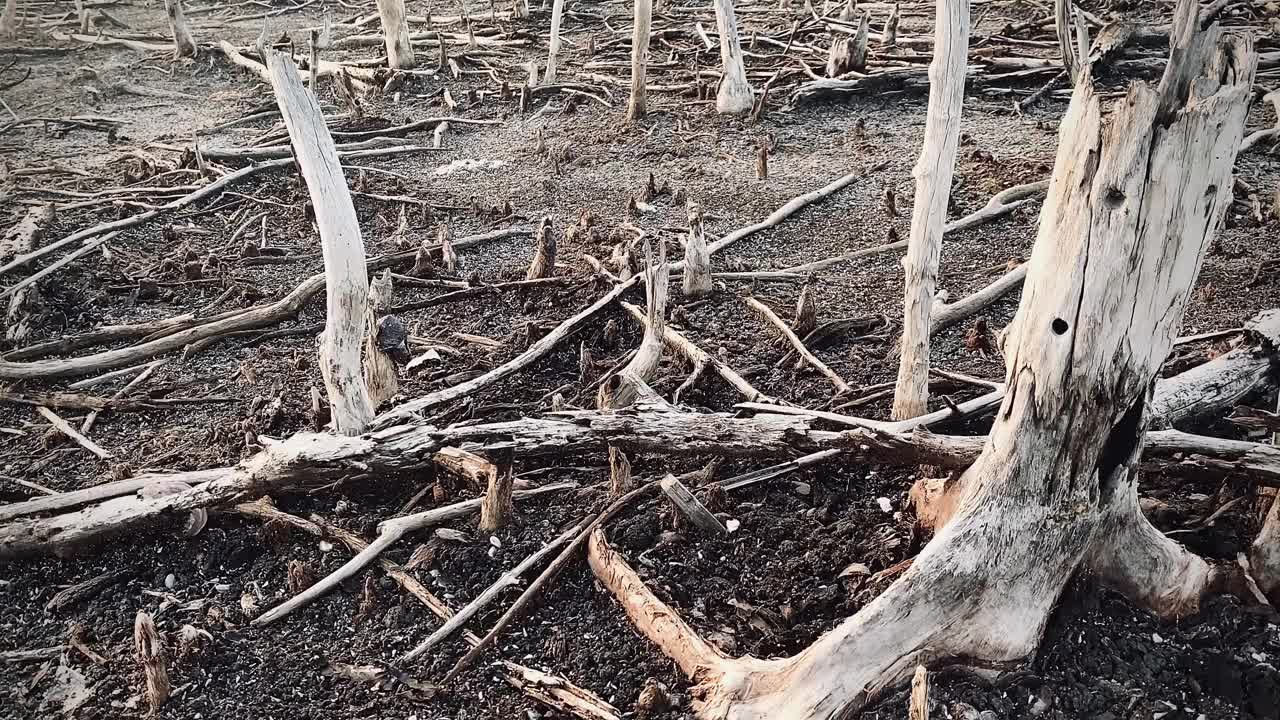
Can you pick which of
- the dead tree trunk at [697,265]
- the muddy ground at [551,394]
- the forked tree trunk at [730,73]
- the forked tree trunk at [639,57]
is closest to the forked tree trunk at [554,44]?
the muddy ground at [551,394]

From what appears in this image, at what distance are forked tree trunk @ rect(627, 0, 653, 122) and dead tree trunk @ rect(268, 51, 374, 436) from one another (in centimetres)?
508

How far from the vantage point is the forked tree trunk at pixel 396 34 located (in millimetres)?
11180

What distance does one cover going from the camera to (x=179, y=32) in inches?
513

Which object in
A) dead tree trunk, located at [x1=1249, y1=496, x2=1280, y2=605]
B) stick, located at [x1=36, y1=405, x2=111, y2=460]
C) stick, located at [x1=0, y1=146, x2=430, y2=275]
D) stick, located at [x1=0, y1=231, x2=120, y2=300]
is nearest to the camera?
dead tree trunk, located at [x1=1249, y1=496, x2=1280, y2=605]

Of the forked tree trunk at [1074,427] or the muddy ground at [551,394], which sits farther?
the muddy ground at [551,394]

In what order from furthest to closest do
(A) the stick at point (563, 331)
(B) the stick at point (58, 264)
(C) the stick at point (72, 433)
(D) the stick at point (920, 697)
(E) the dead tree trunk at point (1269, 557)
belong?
(B) the stick at point (58, 264)
(C) the stick at point (72, 433)
(A) the stick at point (563, 331)
(E) the dead tree trunk at point (1269, 557)
(D) the stick at point (920, 697)

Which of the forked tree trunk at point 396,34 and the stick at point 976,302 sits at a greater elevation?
the forked tree trunk at point 396,34

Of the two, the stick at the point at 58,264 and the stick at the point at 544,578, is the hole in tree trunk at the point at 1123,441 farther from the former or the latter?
the stick at the point at 58,264

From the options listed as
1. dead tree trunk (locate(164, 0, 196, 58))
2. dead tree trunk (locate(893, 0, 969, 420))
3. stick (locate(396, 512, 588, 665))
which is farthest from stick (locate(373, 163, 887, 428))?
dead tree trunk (locate(164, 0, 196, 58))

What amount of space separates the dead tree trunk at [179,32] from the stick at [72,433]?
31.4ft

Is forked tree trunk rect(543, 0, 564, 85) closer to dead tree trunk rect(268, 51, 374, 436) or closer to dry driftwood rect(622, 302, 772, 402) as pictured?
dry driftwood rect(622, 302, 772, 402)

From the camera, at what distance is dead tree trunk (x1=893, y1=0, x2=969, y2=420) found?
3465mm

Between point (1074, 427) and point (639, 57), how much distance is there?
6.91m

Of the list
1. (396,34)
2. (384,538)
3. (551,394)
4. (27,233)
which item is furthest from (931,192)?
(396,34)
